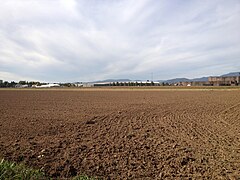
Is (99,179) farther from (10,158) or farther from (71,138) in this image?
(71,138)

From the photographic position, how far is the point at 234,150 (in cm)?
873

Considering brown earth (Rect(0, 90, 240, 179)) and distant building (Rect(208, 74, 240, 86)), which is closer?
brown earth (Rect(0, 90, 240, 179))

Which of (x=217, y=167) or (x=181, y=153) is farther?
(x=181, y=153)

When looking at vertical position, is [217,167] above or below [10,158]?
below

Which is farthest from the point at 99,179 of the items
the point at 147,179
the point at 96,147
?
the point at 96,147

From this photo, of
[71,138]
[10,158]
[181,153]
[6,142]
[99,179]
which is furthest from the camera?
[71,138]

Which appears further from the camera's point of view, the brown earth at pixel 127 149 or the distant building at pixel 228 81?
the distant building at pixel 228 81

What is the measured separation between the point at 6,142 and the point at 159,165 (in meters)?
6.08

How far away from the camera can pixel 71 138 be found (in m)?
10.1

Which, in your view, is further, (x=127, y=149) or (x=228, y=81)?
(x=228, y=81)

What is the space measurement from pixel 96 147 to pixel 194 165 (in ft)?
11.7

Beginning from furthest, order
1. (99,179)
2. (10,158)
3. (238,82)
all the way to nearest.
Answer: (238,82), (10,158), (99,179)

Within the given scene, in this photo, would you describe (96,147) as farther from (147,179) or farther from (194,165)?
(194,165)

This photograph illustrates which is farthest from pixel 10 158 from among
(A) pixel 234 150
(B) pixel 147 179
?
(A) pixel 234 150
